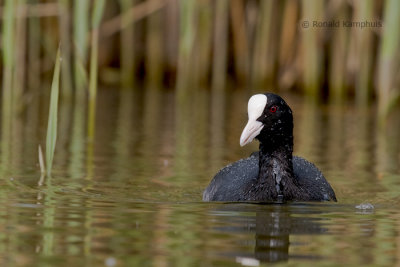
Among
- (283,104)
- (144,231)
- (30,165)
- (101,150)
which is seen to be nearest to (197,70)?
(101,150)

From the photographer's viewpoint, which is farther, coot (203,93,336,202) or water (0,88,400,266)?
coot (203,93,336,202)

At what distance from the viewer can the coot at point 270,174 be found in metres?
5.70

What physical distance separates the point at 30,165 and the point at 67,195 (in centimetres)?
129

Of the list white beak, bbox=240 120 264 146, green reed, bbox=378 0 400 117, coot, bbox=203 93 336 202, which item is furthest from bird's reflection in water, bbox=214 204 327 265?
green reed, bbox=378 0 400 117

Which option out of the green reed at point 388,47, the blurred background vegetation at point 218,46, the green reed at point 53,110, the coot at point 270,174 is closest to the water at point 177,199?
the coot at point 270,174

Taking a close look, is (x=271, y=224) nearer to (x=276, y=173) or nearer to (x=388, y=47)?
(x=276, y=173)

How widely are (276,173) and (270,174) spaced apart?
40 millimetres

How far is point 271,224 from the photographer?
4836 millimetres

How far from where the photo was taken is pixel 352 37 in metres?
11.8

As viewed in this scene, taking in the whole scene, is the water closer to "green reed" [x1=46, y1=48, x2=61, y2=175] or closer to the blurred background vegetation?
"green reed" [x1=46, y1=48, x2=61, y2=175]

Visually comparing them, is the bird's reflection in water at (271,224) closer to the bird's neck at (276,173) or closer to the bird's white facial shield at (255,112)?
the bird's neck at (276,173)

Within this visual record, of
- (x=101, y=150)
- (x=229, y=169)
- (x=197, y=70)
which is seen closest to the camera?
(x=229, y=169)

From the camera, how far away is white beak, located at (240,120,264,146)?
5566 mm

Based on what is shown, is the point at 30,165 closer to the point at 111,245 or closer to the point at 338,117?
the point at 111,245
